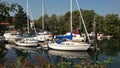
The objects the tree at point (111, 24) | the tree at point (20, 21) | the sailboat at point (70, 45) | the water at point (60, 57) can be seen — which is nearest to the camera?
the water at point (60, 57)

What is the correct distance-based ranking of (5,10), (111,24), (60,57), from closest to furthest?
(5,10), (60,57), (111,24)

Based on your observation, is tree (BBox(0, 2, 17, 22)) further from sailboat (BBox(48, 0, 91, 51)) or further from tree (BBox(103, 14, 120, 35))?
tree (BBox(103, 14, 120, 35))

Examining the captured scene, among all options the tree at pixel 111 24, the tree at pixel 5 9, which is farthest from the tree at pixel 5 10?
the tree at pixel 111 24

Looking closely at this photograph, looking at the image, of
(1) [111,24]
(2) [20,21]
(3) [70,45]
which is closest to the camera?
(3) [70,45]

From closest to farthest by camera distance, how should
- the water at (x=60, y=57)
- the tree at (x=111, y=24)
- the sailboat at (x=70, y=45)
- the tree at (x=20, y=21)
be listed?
the water at (x=60, y=57), the sailboat at (x=70, y=45), the tree at (x=20, y=21), the tree at (x=111, y=24)

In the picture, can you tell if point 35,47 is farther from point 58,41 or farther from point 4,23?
point 4,23

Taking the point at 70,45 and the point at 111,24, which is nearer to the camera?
the point at 70,45

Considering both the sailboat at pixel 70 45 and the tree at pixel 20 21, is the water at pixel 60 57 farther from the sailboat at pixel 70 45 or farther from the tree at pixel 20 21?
the tree at pixel 20 21

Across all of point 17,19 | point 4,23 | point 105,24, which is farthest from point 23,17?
point 4,23

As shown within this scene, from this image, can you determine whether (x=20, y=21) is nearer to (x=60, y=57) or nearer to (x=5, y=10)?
(x=60, y=57)

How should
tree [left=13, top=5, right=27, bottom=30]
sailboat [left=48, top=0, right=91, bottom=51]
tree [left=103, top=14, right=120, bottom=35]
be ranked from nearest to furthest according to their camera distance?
sailboat [left=48, top=0, right=91, bottom=51], tree [left=13, top=5, right=27, bottom=30], tree [left=103, top=14, right=120, bottom=35]

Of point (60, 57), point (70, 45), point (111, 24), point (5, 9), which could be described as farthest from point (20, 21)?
point (5, 9)

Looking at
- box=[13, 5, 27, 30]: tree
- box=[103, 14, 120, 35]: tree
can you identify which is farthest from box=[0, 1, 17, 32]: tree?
box=[103, 14, 120, 35]: tree

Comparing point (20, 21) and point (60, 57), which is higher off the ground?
point (20, 21)
